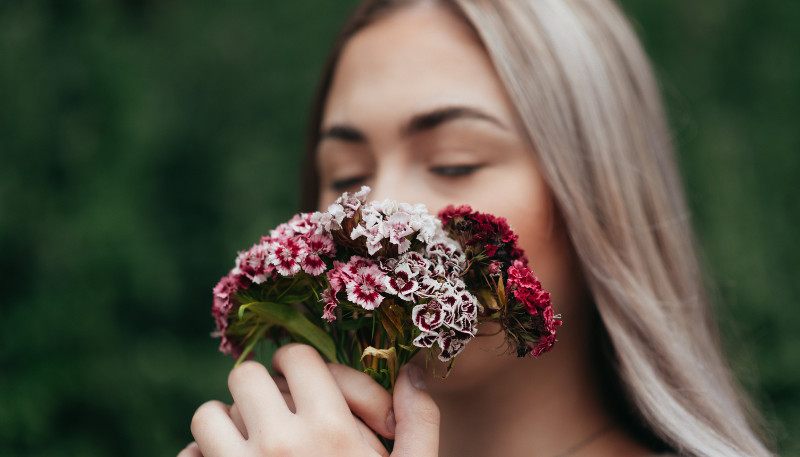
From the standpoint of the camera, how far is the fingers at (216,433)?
132cm

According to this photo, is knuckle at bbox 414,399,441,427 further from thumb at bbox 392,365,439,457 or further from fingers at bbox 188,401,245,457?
fingers at bbox 188,401,245,457

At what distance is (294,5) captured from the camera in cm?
341

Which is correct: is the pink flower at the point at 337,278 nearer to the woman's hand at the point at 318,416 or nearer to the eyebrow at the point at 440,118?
the woman's hand at the point at 318,416

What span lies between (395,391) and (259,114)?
2402 mm

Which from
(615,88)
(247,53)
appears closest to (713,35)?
(615,88)

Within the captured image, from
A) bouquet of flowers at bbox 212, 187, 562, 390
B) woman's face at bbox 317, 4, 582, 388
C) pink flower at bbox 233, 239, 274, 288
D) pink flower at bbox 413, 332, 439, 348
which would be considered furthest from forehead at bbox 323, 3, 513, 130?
pink flower at bbox 413, 332, 439, 348

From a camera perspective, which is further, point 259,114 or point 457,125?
point 259,114

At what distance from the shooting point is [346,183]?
69.8 inches

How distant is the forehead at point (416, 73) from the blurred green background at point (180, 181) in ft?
4.42

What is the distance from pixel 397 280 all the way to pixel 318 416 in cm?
33

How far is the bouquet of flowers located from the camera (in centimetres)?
116

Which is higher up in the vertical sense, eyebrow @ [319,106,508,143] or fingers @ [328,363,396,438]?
eyebrow @ [319,106,508,143]

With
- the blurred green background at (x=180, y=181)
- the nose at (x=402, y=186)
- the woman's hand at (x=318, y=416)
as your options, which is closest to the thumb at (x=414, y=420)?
the woman's hand at (x=318, y=416)

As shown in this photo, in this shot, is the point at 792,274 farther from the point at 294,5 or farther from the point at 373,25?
the point at 294,5
